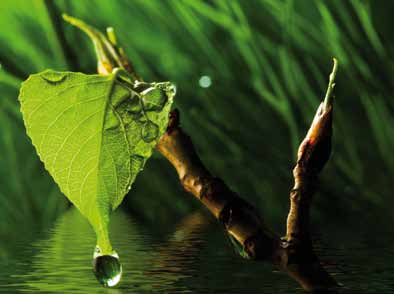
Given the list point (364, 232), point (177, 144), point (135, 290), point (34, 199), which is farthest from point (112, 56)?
point (34, 199)

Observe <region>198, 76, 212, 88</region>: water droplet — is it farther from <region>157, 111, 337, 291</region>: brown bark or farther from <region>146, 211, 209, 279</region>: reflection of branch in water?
<region>157, 111, 337, 291</region>: brown bark

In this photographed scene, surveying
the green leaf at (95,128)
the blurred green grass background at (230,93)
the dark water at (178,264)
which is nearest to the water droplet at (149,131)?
the green leaf at (95,128)

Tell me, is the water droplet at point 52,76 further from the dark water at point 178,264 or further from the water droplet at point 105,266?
the dark water at point 178,264

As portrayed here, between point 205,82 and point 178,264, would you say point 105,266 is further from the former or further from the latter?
point 205,82

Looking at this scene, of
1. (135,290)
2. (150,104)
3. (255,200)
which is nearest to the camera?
(150,104)

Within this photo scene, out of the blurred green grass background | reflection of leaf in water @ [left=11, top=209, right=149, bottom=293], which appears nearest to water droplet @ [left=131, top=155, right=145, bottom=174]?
reflection of leaf in water @ [left=11, top=209, right=149, bottom=293]

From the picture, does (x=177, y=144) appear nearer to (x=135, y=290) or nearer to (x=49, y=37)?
(x=135, y=290)
